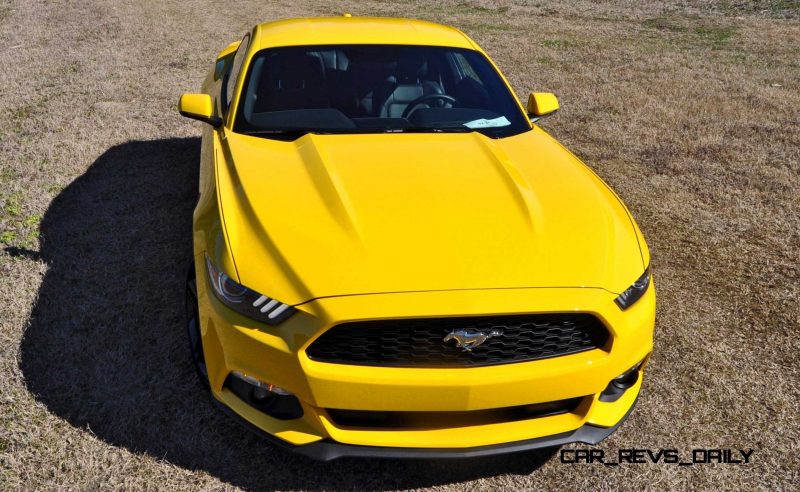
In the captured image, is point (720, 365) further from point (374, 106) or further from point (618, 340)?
point (374, 106)

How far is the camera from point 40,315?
3.47m

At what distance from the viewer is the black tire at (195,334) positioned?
2.62m

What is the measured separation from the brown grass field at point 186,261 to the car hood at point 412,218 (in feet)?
2.91

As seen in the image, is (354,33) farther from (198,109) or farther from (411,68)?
(198,109)

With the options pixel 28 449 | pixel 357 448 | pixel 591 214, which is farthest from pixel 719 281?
pixel 28 449

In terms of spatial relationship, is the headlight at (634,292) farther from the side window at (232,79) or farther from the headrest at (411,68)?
the side window at (232,79)

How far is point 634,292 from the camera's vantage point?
7.96 feet

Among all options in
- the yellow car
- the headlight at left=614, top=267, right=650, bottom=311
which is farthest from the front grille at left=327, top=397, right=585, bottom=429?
the headlight at left=614, top=267, right=650, bottom=311

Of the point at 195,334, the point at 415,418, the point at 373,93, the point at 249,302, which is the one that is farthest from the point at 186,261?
the point at 415,418

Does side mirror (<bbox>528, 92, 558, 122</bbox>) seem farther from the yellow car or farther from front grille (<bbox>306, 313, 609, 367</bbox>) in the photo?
front grille (<bbox>306, 313, 609, 367</bbox>)

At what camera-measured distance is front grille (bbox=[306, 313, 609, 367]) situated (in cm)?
214

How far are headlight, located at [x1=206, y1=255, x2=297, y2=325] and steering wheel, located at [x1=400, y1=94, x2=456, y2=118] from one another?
1.66m

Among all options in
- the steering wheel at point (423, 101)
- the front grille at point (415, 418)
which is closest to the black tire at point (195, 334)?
the front grille at point (415, 418)

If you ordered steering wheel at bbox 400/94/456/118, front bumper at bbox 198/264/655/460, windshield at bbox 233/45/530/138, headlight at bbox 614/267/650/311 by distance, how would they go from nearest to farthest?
front bumper at bbox 198/264/655/460, headlight at bbox 614/267/650/311, windshield at bbox 233/45/530/138, steering wheel at bbox 400/94/456/118
